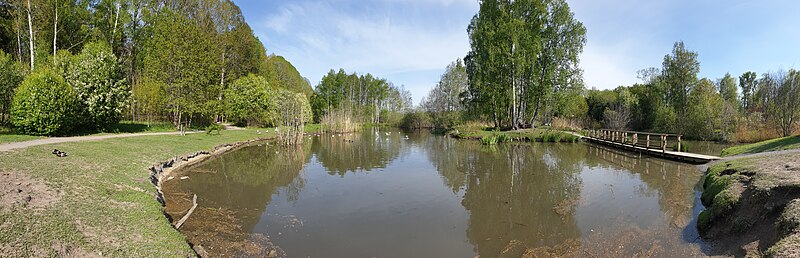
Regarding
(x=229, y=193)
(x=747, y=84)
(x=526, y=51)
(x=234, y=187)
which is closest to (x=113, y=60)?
(x=234, y=187)

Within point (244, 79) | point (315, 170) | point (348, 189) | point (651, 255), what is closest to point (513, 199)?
point (651, 255)

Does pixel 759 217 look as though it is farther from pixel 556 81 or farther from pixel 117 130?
pixel 556 81

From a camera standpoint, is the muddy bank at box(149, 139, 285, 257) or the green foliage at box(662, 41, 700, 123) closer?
the muddy bank at box(149, 139, 285, 257)

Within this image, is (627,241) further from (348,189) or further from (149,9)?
(149,9)

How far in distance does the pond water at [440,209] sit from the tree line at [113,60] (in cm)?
762

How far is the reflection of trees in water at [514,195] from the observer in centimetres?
667

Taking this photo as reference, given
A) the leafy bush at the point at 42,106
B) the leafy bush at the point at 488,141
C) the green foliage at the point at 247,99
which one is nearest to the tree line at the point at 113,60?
the leafy bush at the point at 42,106

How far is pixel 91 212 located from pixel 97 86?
1670 cm

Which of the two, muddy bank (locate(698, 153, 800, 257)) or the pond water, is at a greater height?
muddy bank (locate(698, 153, 800, 257))

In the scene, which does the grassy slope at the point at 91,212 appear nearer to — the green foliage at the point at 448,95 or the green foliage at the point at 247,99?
the green foliage at the point at 247,99

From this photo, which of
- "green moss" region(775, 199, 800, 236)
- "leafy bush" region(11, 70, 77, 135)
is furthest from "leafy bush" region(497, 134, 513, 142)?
"leafy bush" region(11, 70, 77, 135)

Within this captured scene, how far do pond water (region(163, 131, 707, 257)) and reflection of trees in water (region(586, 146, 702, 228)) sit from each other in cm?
4

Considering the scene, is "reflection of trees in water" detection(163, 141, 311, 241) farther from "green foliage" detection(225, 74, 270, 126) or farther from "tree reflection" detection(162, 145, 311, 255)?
"green foliage" detection(225, 74, 270, 126)

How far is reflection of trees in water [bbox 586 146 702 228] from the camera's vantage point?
27.2 feet
